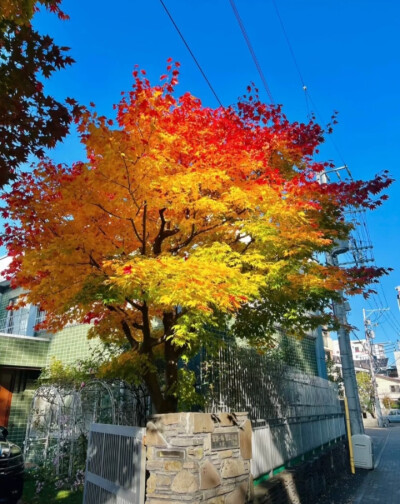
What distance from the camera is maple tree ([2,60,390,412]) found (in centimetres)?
591

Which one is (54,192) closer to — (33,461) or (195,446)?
(195,446)

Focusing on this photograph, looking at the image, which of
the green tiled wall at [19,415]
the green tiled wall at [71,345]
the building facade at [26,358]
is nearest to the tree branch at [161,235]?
the building facade at [26,358]

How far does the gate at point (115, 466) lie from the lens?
5.02 metres

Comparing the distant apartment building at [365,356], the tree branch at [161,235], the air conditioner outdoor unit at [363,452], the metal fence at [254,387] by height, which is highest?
the distant apartment building at [365,356]

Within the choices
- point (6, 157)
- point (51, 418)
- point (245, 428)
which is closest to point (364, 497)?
point (245, 428)

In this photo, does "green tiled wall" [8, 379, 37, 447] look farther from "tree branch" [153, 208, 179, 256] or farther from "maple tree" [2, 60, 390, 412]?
"tree branch" [153, 208, 179, 256]

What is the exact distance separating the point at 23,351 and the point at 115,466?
32.4 ft

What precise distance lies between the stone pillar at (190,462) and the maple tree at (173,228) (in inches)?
47.5

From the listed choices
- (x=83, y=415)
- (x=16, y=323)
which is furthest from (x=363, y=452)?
(x=16, y=323)

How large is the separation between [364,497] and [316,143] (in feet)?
28.3

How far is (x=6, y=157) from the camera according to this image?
476 centimetres

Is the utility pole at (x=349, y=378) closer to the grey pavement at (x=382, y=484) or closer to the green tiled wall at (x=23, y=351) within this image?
the grey pavement at (x=382, y=484)

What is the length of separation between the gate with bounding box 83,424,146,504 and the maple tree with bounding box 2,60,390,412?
4.37 ft

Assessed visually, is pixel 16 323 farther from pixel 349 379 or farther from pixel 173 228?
pixel 349 379
